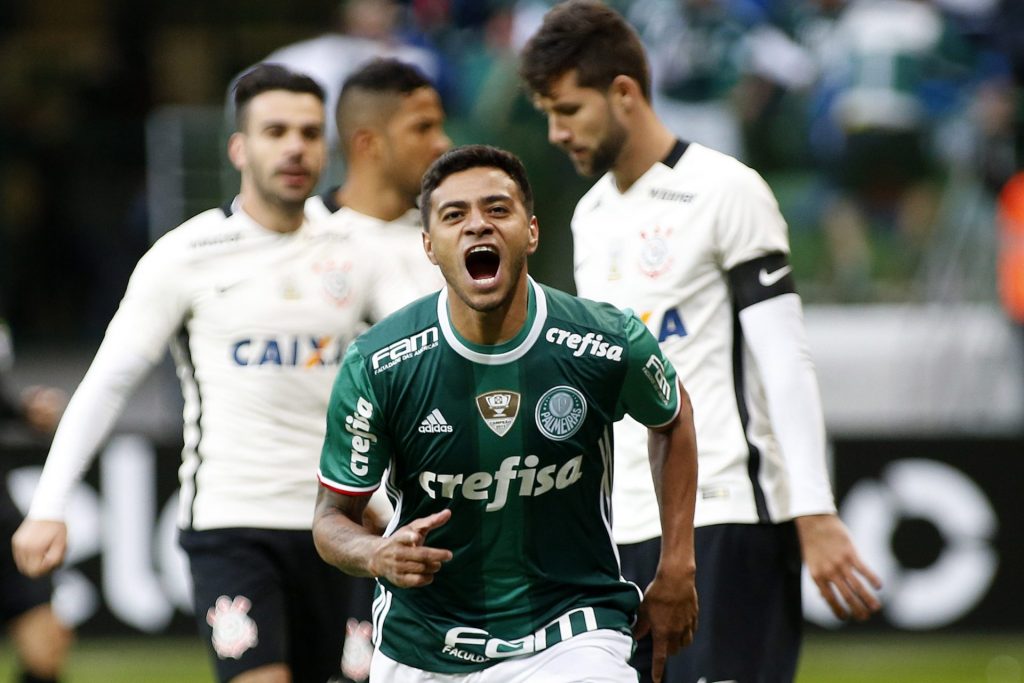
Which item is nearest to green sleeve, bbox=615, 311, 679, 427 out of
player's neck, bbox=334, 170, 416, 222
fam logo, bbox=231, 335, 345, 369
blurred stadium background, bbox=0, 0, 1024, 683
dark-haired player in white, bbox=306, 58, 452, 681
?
fam logo, bbox=231, 335, 345, 369

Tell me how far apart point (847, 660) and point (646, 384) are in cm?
595

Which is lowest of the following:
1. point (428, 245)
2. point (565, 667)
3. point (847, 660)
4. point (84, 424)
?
point (847, 660)

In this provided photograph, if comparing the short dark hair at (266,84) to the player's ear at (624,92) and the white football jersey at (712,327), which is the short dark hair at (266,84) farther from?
Answer: the white football jersey at (712,327)

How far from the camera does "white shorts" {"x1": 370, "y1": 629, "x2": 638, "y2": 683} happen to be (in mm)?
4406

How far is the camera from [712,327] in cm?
529

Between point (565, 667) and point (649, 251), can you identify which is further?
point (649, 251)

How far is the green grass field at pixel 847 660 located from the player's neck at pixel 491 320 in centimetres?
541

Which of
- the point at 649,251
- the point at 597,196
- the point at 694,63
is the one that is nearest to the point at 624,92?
the point at 597,196

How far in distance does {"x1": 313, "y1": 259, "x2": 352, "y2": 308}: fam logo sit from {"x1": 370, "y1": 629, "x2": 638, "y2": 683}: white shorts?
1.81m

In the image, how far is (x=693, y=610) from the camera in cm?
468

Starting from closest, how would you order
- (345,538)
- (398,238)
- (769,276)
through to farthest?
1. (345,538)
2. (769,276)
3. (398,238)

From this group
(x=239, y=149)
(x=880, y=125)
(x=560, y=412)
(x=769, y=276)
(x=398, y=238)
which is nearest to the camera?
(x=560, y=412)

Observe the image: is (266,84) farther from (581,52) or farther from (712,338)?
(712,338)

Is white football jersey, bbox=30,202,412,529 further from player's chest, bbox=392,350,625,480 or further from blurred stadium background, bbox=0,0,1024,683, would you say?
blurred stadium background, bbox=0,0,1024,683
